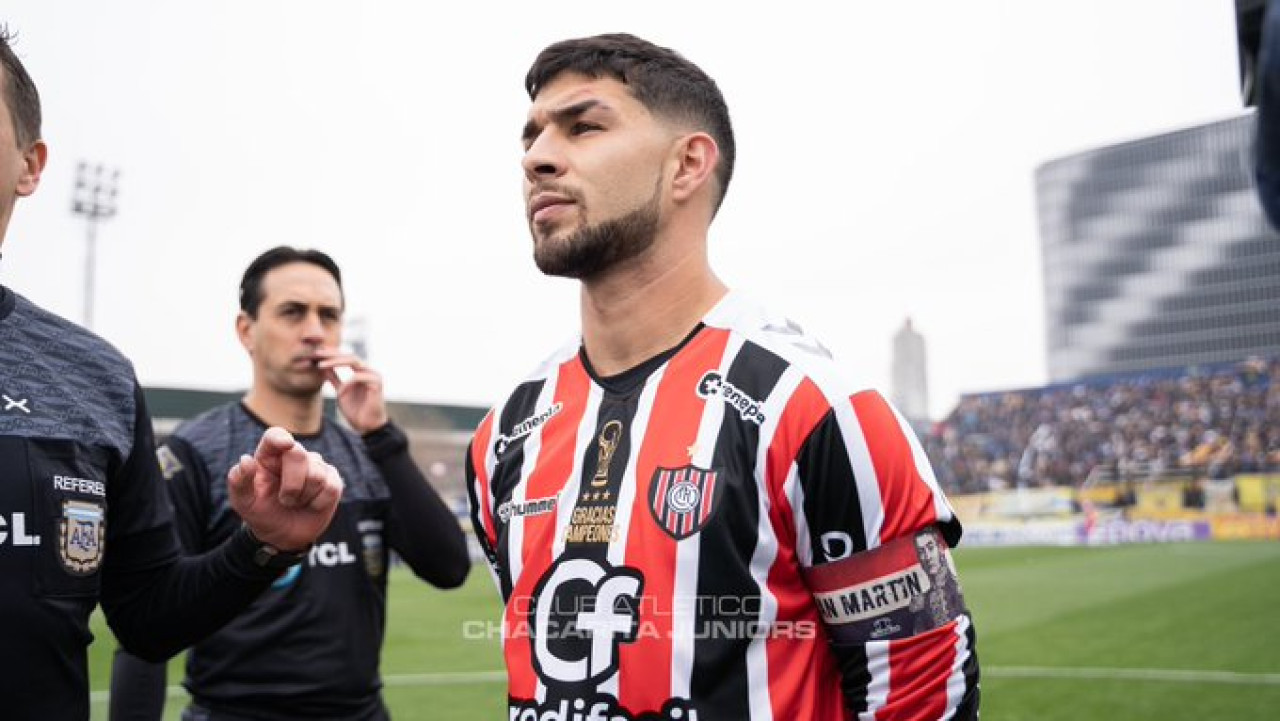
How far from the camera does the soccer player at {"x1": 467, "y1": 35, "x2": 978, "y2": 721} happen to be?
6.50 ft

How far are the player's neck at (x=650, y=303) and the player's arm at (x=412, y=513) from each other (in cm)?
195

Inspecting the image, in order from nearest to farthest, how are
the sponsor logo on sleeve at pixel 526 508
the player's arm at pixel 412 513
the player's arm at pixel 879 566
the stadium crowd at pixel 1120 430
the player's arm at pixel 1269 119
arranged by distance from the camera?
the player's arm at pixel 1269 119 < the player's arm at pixel 879 566 < the sponsor logo on sleeve at pixel 526 508 < the player's arm at pixel 412 513 < the stadium crowd at pixel 1120 430

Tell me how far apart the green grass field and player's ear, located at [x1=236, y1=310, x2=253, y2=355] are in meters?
6.37

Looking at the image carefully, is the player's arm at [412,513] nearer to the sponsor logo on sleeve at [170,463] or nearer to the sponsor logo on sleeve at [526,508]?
the sponsor logo on sleeve at [170,463]

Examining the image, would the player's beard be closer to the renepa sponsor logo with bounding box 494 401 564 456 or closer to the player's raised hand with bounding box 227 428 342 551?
the renepa sponsor logo with bounding box 494 401 564 456

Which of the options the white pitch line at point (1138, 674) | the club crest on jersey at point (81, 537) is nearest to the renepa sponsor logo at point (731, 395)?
the club crest on jersey at point (81, 537)

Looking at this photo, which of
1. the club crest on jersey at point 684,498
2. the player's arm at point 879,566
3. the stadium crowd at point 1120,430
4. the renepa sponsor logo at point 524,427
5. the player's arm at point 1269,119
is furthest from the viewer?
the stadium crowd at point 1120,430

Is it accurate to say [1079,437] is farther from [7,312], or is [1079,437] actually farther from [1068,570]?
[7,312]

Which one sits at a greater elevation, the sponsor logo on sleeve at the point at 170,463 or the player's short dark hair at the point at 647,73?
the player's short dark hair at the point at 647,73

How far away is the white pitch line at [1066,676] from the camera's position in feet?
35.8

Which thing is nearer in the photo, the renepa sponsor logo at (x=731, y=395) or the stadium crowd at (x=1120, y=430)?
the renepa sponsor logo at (x=731, y=395)

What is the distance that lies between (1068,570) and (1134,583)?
4.03 metres

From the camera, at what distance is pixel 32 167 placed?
218cm

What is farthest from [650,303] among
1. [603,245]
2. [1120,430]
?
[1120,430]
